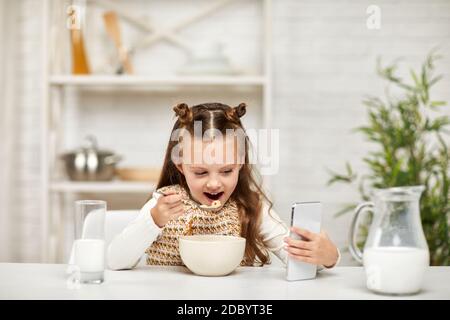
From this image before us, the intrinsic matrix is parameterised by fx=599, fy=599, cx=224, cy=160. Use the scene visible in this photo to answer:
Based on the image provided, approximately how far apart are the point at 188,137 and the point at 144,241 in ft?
0.55

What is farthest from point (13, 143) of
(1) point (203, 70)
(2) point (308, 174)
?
(2) point (308, 174)

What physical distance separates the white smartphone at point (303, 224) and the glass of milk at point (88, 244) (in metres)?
0.22

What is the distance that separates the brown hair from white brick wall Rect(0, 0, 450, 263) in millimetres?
1106

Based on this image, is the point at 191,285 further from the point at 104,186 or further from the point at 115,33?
the point at 115,33

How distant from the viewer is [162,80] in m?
1.86

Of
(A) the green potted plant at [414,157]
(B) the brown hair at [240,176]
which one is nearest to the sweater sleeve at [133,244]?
(B) the brown hair at [240,176]

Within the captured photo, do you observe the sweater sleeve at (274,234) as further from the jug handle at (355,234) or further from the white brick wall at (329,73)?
the white brick wall at (329,73)

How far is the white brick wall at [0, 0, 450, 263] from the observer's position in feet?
6.82

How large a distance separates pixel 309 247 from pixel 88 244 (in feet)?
0.86

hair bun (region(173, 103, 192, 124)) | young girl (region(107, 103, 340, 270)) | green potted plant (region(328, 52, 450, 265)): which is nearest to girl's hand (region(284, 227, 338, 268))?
young girl (region(107, 103, 340, 270))

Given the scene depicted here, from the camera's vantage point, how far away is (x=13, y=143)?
83.9 inches

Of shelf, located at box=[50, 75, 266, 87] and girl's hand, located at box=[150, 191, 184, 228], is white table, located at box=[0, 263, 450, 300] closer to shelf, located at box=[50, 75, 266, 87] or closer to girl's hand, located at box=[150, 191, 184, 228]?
girl's hand, located at box=[150, 191, 184, 228]

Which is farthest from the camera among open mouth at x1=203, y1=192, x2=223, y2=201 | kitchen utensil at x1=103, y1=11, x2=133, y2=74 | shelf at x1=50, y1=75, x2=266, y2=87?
kitchen utensil at x1=103, y1=11, x2=133, y2=74
